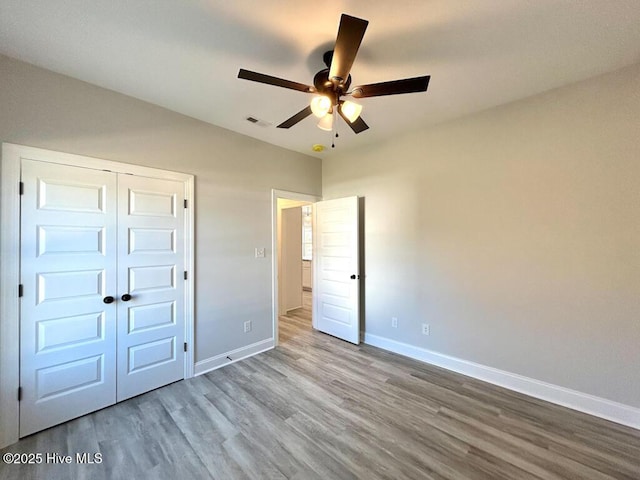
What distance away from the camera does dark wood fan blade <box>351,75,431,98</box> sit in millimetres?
1571

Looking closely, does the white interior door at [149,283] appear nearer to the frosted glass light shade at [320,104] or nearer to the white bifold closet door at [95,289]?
the white bifold closet door at [95,289]

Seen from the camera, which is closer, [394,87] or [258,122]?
[394,87]

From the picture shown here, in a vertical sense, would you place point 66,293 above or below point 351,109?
below

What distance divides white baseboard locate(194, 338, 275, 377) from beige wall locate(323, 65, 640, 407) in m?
1.70

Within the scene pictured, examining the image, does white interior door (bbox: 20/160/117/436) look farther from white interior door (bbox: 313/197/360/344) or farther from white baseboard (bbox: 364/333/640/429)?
white baseboard (bbox: 364/333/640/429)

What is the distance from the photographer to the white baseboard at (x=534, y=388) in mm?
2043

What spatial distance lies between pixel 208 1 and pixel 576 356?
3.81m

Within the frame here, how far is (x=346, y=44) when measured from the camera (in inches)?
53.9

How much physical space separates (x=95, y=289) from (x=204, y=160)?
5.36 ft

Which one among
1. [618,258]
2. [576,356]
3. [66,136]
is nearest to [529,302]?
[576,356]

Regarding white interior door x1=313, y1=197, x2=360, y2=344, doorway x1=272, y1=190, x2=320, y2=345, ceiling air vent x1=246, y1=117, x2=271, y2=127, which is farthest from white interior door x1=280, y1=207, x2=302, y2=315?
ceiling air vent x1=246, y1=117, x2=271, y2=127

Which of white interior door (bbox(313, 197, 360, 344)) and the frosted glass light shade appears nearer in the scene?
the frosted glass light shade

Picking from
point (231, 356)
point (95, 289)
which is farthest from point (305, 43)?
point (231, 356)

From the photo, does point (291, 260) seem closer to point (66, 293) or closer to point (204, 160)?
point (204, 160)
